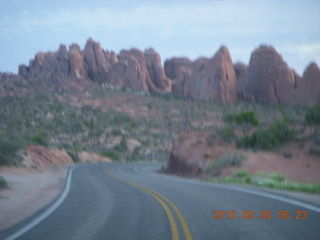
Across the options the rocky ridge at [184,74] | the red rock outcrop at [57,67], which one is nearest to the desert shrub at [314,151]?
the rocky ridge at [184,74]

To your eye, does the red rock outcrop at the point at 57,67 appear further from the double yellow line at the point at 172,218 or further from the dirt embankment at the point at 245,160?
the double yellow line at the point at 172,218

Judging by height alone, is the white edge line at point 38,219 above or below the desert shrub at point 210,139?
below

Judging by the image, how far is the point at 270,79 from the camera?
77.2 metres

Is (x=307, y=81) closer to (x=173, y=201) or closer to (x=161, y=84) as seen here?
(x=161, y=84)

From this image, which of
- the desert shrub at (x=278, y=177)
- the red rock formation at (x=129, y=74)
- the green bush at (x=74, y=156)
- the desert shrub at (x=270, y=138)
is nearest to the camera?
the desert shrub at (x=278, y=177)

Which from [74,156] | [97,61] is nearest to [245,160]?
[74,156]

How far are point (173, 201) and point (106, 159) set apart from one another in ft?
163

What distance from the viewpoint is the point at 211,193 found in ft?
53.4

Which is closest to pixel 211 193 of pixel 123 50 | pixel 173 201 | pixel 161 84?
pixel 173 201

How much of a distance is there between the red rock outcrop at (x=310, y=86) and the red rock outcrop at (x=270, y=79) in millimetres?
2090

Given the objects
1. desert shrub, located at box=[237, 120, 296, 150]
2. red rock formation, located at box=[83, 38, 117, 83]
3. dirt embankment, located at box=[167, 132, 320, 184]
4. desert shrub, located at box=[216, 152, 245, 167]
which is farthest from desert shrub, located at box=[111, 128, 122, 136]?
desert shrub, located at box=[216, 152, 245, 167]

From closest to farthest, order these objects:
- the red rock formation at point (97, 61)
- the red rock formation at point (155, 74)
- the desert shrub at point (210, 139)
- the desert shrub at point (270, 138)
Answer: the desert shrub at point (270, 138), the desert shrub at point (210, 139), the red rock formation at point (155, 74), the red rock formation at point (97, 61)

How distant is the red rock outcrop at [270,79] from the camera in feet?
249
